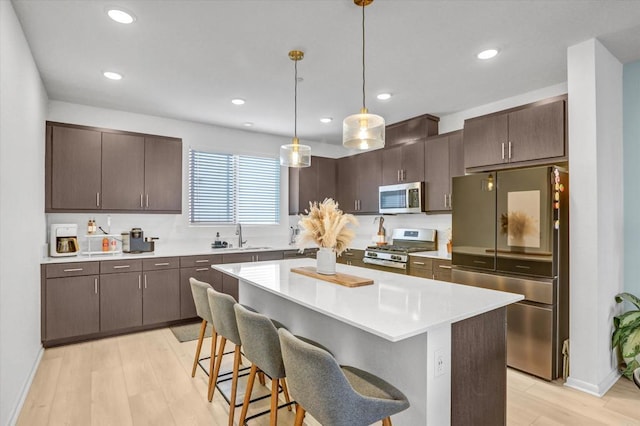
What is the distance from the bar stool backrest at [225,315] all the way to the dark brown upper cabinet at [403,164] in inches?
126

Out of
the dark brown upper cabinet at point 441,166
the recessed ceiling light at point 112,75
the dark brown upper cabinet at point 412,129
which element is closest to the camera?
the recessed ceiling light at point 112,75

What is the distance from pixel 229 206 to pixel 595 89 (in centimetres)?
449

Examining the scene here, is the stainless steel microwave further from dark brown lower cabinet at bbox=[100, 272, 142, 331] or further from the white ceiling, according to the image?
dark brown lower cabinet at bbox=[100, 272, 142, 331]

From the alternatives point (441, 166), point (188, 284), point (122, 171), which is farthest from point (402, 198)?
point (122, 171)

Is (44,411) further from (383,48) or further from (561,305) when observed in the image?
(561,305)

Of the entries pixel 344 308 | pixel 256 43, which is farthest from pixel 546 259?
pixel 256 43

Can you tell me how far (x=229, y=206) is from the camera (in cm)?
529

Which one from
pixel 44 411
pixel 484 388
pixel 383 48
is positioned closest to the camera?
pixel 484 388

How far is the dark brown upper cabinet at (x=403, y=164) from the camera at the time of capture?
4582 mm

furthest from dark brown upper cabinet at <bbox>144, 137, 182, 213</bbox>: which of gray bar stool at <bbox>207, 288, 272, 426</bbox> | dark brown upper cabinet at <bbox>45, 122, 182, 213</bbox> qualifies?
gray bar stool at <bbox>207, 288, 272, 426</bbox>

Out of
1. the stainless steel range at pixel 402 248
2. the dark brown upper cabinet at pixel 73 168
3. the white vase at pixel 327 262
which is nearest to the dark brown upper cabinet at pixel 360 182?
the stainless steel range at pixel 402 248

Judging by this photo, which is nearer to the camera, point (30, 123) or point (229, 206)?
point (30, 123)

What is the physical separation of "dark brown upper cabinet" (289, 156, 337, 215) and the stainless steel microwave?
3.71 ft

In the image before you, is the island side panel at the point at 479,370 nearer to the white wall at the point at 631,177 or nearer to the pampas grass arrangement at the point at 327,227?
the pampas grass arrangement at the point at 327,227
